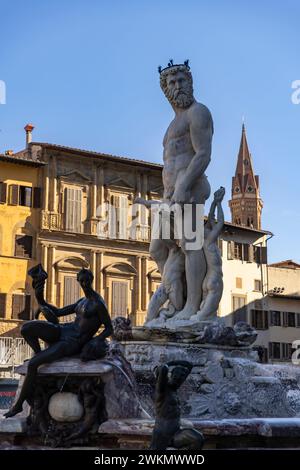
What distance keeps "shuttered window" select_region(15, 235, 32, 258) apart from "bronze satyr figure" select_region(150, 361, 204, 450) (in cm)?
3416

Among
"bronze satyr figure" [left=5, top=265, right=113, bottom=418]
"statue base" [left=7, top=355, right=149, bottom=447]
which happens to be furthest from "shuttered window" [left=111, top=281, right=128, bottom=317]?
"statue base" [left=7, top=355, right=149, bottom=447]

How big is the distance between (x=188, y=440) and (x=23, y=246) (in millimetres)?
34824

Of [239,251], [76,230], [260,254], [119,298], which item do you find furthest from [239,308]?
[76,230]

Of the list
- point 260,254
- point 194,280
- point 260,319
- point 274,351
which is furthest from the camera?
point 260,254

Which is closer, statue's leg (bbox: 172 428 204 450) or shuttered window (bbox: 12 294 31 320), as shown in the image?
statue's leg (bbox: 172 428 204 450)

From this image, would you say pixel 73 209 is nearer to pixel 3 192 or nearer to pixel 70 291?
pixel 3 192

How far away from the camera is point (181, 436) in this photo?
19.9ft

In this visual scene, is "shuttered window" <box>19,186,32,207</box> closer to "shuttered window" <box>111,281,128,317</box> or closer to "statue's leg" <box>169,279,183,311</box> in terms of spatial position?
"shuttered window" <box>111,281,128,317</box>

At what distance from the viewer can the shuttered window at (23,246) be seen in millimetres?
40031

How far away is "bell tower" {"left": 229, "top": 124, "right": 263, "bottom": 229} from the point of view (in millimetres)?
104375

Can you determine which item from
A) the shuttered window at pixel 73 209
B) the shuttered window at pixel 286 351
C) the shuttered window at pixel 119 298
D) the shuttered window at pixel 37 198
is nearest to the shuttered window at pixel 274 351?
the shuttered window at pixel 286 351

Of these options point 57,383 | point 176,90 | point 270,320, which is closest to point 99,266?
point 270,320

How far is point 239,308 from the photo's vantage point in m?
48.5
